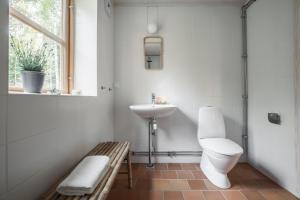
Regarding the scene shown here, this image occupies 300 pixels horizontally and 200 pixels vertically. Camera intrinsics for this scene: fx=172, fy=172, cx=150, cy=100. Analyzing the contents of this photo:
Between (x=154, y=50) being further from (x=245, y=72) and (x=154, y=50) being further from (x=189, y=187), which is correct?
(x=189, y=187)

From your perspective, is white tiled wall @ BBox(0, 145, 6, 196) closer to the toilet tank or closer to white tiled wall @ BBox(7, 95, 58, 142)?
white tiled wall @ BBox(7, 95, 58, 142)

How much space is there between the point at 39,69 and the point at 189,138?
2017 millimetres

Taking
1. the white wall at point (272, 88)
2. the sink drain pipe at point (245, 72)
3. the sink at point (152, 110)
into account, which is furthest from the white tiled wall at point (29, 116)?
the sink drain pipe at point (245, 72)

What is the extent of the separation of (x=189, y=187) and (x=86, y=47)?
1.83m

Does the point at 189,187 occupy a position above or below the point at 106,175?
below

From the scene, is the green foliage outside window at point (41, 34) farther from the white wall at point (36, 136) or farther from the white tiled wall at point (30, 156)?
the white tiled wall at point (30, 156)

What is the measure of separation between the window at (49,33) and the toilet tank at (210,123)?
1601mm

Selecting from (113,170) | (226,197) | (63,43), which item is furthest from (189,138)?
(63,43)

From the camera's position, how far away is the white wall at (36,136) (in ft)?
2.36

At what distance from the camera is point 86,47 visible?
5.86 ft

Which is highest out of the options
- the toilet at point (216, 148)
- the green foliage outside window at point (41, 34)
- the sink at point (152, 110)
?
the green foliage outside window at point (41, 34)

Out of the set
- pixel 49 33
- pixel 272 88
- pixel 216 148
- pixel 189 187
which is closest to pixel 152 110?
pixel 216 148

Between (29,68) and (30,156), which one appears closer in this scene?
(30,156)

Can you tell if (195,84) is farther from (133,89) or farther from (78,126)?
(78,126)
